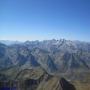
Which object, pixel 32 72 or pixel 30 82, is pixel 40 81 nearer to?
pixel 30 82

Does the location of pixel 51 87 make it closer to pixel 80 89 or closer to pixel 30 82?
pixel 30 82

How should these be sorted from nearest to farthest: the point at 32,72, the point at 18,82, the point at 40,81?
the point at 18,82 → the point at 40,81 → the point at 32,72

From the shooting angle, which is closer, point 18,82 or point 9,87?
point 9,87

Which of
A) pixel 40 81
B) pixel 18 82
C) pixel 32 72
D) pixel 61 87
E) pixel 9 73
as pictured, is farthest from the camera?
pixel 9 73

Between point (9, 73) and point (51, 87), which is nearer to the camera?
point (51, 87)

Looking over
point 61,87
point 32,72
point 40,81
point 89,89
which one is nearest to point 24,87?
point 40,81

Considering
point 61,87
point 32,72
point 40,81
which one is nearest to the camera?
point 61,87

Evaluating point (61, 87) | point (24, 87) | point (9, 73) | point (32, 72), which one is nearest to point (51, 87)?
point (61, 87)

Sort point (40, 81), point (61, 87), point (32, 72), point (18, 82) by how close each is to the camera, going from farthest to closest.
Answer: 1. point (32, 72)
2. point (40, 81)
3. point (18, 82)
4. point (61, 87)

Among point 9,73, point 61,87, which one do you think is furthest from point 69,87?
point 9,73
